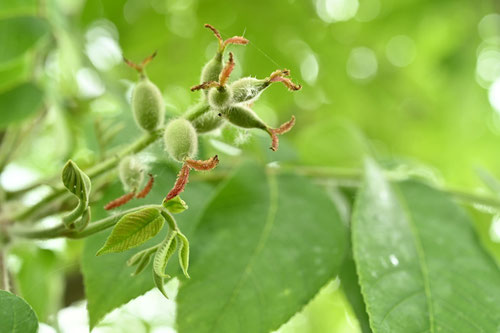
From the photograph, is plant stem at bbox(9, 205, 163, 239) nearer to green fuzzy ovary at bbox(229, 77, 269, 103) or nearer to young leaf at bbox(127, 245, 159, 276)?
young leaf at bbox(127, 245, 159, 276)

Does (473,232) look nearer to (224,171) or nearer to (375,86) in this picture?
(224,171)

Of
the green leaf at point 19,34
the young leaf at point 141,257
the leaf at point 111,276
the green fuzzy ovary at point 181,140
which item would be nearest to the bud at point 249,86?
the green fuzzy ovary at point 181,140

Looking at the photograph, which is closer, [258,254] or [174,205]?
[174,205]

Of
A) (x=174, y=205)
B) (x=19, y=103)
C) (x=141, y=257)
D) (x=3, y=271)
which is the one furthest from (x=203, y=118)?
(x=19, y=103)

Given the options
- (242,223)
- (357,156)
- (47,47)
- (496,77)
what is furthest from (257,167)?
(496,77)

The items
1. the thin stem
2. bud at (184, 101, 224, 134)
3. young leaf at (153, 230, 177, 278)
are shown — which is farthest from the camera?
the thin stem

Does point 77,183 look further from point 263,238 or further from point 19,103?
point 19,103

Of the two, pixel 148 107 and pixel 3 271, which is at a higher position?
pixel 148 107

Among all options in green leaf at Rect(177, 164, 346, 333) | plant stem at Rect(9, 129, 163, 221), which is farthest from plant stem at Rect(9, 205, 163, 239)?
green leaf at Rect(177, 164, 346, 333)
